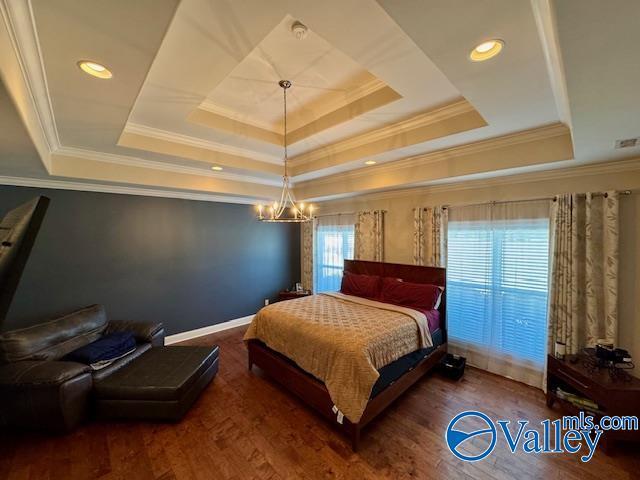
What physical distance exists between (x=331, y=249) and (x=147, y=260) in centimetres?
313

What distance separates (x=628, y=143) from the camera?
1961mm

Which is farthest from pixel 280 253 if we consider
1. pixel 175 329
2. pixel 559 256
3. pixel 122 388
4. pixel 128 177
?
pixel 559 256

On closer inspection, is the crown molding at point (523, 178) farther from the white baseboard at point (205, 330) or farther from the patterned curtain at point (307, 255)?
the white baseboard at point (205, 330)

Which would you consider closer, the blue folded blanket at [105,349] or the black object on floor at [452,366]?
the blue folded blanket at [105,349]

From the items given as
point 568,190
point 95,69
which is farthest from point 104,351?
point 568,190

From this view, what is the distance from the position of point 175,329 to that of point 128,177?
237 cm

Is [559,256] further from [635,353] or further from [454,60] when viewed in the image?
[454,60]

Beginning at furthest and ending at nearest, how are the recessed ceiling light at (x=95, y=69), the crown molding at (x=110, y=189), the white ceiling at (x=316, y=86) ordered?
the crown molding at (x=110, y=189) → the recessed ceiling light at (x=95, y=69) → the white ceiling at (x=316, y=86)

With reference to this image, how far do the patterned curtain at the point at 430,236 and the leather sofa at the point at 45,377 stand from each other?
378cm

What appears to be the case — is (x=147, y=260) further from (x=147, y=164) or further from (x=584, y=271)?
(x=584, y=271)

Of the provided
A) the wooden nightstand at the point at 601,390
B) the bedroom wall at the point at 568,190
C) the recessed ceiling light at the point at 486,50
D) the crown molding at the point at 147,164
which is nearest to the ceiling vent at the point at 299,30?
the recessed ceiling light at the point at 486,50

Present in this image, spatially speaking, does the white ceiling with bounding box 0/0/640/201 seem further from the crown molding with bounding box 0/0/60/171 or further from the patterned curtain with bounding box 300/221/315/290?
the patterned curtain with bounding box 300/221/315/290

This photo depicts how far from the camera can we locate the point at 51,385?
2037 mm

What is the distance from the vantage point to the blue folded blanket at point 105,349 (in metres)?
2.39
